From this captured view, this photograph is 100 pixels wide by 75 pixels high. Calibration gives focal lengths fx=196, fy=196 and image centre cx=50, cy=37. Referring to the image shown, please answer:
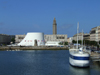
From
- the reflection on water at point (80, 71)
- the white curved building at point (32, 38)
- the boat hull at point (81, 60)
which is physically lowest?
the reflection on water at point (80, 71)

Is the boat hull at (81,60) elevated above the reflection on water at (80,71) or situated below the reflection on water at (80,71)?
above

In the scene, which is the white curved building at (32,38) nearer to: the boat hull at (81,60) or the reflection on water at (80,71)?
the reflection on water at (80,71)

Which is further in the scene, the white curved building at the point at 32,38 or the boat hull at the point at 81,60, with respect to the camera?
the white curved building at the point at 32,38

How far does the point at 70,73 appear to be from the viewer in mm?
22750

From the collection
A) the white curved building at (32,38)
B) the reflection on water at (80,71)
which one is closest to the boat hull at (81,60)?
the reflection on water at (80,71)

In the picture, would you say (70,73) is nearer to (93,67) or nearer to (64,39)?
(93,67)

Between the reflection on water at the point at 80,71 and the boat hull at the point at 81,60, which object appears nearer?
the reflection on water at the point at 80,71

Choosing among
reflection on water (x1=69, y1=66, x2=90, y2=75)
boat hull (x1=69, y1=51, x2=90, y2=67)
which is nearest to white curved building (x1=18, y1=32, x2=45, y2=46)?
reflection on water (x1=69, y1=66, x2=90, y2=75)

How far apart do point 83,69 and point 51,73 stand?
3.92 m

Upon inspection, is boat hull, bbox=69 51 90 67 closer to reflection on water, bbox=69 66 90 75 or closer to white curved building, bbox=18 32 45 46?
reflection on water, bbox=69 66 90 75

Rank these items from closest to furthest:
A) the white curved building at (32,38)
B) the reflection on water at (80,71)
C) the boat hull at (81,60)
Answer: the reflection on water at (80,71)
the boat hull at (81,60)
the white curved building at (32,38)

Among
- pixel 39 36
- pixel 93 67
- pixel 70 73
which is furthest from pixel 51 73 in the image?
pixel 39 36

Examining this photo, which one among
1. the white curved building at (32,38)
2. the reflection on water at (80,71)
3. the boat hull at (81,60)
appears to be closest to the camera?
the reflection on water at (80,71)

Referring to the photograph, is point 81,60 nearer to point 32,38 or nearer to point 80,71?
point 80,71
